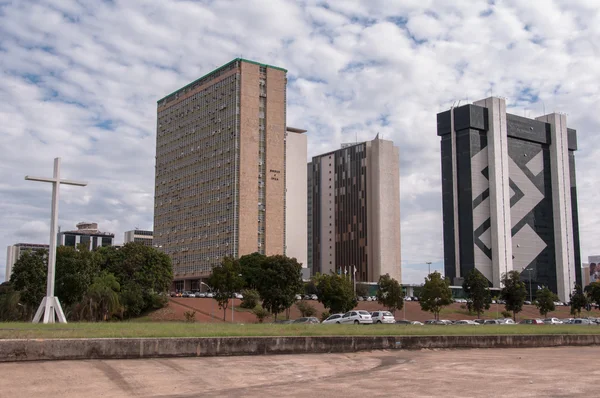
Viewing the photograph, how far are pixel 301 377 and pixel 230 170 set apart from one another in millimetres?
110225

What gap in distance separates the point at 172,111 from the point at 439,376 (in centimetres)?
13593

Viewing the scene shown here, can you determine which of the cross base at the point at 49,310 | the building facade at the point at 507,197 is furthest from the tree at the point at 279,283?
the building facade at the point at 507,197

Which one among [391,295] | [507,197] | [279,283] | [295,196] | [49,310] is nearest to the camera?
[49,310]

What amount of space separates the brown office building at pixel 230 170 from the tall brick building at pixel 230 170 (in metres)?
0.19

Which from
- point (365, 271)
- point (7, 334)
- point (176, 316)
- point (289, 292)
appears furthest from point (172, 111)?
point (7, 334)

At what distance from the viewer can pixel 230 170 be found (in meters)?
125

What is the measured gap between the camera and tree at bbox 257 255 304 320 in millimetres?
69562

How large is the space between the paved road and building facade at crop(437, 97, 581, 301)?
440ft

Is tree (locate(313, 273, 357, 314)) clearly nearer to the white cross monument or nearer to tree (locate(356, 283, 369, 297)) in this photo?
the white cross monument

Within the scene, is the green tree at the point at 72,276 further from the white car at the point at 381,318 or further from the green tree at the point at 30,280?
the white car at the point at 381,318

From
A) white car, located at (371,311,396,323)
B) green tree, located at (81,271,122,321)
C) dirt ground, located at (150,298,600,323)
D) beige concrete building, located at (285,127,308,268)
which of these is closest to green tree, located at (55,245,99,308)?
green tree, located at (81,271,122,321)

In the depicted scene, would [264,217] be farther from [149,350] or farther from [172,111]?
[149,350]

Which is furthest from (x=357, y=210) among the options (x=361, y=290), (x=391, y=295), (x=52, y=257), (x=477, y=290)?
(x=52, y=257)

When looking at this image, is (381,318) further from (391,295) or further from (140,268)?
(140,268)
